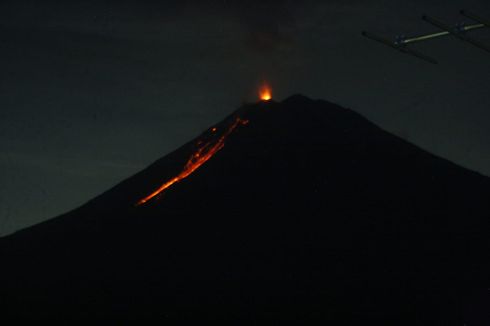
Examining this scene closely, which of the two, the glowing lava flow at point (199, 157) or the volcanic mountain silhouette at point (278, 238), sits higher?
the glowing lava flow at point (199, 157)

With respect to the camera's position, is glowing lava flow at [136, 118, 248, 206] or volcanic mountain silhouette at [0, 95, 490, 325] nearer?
volcanic mountain silhouette at [0, 95, 490, 325]

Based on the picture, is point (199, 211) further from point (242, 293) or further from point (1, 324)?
point (1, 324)

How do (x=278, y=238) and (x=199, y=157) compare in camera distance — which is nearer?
(x=278, y=238)

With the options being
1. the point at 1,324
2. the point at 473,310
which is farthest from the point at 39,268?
the point at 473,310

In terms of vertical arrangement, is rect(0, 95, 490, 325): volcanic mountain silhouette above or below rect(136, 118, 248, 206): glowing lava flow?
below
